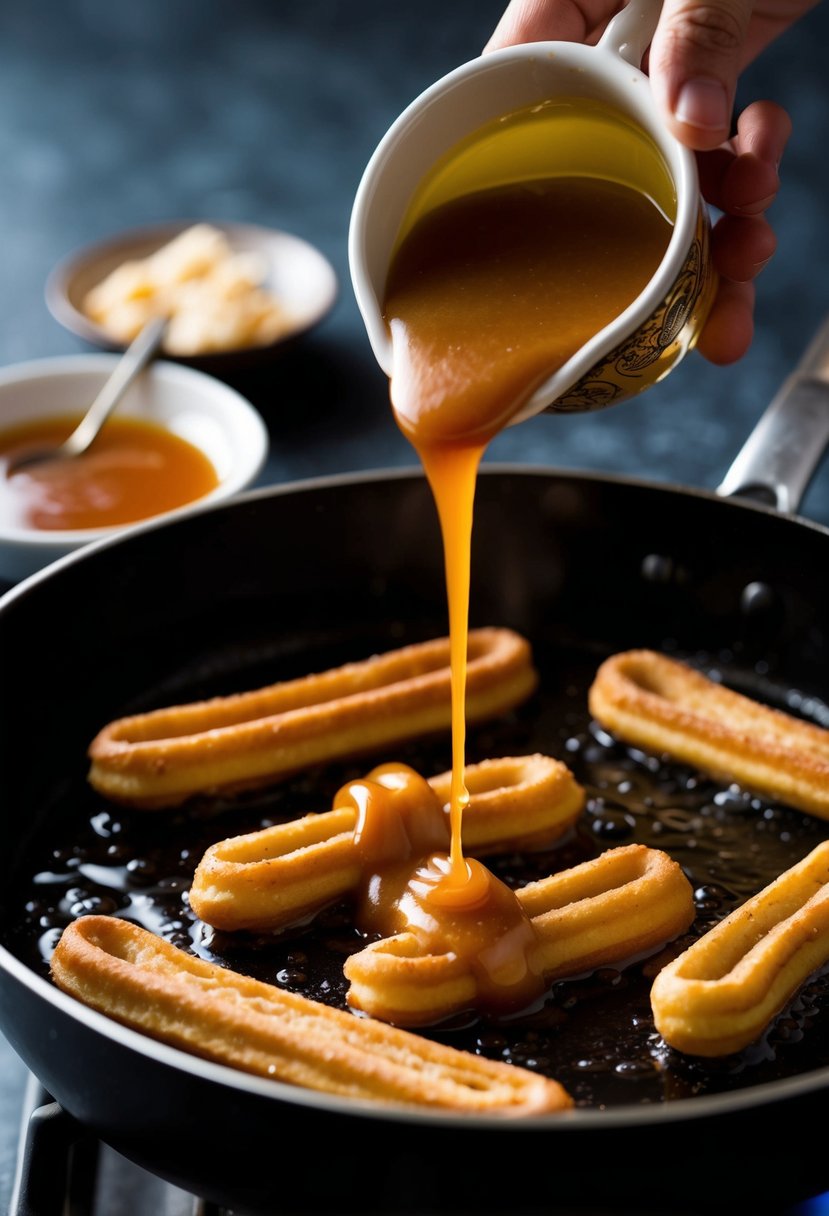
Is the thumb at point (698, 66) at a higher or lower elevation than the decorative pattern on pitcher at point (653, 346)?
higher

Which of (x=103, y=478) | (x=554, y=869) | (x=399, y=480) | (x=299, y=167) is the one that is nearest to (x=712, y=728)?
(x=554, y=869)

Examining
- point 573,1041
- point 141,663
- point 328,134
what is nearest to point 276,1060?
point 573,1041

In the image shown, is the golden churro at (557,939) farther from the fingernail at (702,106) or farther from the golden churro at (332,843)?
the fingernail at (702,106)

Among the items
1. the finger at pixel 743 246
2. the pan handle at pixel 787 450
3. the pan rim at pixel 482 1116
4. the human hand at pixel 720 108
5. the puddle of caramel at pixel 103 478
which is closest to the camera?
the pan rim at pixel 482 1116

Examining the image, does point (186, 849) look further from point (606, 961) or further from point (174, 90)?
point (174, 90)

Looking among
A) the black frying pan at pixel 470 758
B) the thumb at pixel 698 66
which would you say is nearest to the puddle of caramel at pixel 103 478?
the black frying pan at pixel 470 758

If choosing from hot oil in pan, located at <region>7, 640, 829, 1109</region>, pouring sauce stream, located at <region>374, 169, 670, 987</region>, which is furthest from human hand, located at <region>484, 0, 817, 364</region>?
hot oil in pan, located at <region>7, 640, 829, 1109</region>

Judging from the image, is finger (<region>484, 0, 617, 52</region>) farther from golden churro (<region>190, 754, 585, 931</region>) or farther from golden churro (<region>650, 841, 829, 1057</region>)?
golden churro (<region>650, 841, 829, 1057</region>)
